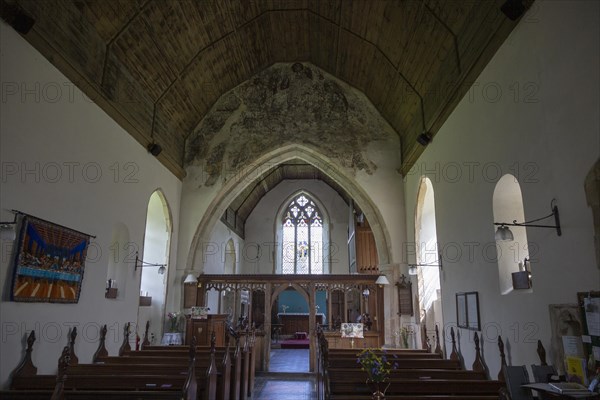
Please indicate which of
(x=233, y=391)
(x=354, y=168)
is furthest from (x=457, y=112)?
(x=233, y=391)

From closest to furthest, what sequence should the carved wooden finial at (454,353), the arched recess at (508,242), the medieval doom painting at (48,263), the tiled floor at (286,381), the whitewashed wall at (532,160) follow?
the whitewashed wall at (532,160) < the medieval doom painting at (48,263) < the arched recess at (508,242) < the carved wooden finial at (454,353) < the tiled floor at (286,381)

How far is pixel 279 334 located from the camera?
56.3ft

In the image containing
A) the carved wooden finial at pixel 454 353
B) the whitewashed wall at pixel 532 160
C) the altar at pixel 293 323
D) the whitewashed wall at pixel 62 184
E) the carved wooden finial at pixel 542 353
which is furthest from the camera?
the altar at pixel 293 323

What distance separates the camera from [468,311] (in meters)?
6.97

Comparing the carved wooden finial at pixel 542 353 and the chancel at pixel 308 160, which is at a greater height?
the chancel at pixel 308 160

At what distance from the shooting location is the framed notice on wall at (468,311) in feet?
21.7

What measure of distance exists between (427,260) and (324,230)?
9.40 metres

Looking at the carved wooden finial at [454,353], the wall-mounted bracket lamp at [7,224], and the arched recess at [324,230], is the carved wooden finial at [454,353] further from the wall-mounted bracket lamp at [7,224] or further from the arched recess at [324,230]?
the arched recess at [324,230]

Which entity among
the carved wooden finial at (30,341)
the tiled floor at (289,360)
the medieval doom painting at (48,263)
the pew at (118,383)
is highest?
the medieval doom painting at (48,263)

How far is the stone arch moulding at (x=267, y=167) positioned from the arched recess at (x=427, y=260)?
1.02 meters

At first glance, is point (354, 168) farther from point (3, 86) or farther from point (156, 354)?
point (3, 86)

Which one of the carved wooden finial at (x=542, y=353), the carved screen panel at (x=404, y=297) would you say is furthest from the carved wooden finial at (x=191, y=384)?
the carved screen panel at (x=404, y=297)

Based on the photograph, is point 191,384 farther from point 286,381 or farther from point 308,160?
point 308,160

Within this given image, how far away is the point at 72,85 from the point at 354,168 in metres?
A: 6.94
